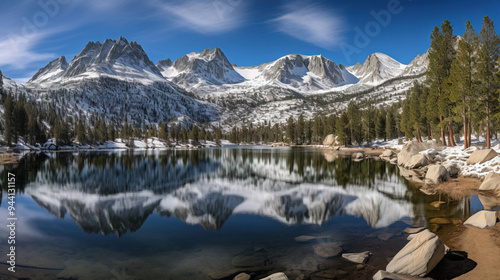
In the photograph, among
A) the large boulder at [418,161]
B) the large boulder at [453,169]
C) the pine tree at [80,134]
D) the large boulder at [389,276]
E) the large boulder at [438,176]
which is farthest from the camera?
the pine tree at [80,134]

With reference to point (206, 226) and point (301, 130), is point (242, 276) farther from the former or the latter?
point (301, 130)

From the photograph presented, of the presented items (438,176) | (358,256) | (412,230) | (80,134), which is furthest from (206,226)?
(80,134)

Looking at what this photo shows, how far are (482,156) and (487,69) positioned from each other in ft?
49.9

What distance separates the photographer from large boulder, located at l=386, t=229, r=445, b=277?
10258mm

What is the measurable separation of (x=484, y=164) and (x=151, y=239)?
122 ft

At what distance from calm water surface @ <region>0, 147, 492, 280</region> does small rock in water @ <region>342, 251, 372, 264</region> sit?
290mm

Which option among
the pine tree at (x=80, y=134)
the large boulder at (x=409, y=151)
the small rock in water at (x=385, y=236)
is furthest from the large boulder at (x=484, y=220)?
the pine tree at (x=80, y=134)

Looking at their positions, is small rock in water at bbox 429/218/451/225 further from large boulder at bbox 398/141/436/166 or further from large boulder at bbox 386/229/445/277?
large boulder at bbox 398/141/436/166

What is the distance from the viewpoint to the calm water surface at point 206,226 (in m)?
12.0

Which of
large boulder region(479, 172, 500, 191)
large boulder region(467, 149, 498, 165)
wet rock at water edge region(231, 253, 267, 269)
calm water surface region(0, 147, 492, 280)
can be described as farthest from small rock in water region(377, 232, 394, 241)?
large boulder region(467, 149, 498, 165)

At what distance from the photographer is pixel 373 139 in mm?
139625

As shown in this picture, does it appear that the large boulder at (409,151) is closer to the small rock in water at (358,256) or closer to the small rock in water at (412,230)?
the small rock in water at (412,230)

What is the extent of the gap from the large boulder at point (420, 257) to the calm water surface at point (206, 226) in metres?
1.22

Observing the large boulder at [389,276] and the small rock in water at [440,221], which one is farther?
the small rock in water at [440,221]
